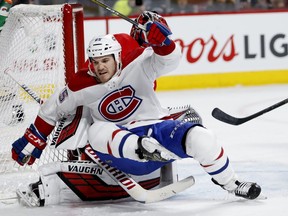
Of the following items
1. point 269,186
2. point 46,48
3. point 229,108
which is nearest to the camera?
point 269,186

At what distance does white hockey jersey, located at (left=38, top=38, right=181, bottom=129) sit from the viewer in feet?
11.3

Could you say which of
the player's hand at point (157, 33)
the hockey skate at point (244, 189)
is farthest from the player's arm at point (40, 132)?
the hockey skate at point (244, 189)

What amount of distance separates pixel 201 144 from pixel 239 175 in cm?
89

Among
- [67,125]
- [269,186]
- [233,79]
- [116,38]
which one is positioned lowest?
[233,79]

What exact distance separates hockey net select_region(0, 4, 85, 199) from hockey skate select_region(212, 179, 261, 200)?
93cm

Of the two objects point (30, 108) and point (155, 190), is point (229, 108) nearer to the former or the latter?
point (30, 108)

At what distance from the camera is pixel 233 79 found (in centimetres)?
784

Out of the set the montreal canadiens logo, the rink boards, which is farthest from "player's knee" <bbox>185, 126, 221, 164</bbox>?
the rink boards

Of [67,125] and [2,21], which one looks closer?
[67,125]

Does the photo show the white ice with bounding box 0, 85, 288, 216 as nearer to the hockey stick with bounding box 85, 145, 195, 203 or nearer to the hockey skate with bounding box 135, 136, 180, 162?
the hockey stick with bounding box 85, 145, 195, 203

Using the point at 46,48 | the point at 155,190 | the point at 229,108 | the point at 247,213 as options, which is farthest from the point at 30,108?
the point at 229,108

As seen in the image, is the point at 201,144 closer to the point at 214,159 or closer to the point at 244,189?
the point at 214,159

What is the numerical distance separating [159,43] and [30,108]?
1215 millimetres

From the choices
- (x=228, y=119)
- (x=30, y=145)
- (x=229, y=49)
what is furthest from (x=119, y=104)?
(x=229, y=49)
